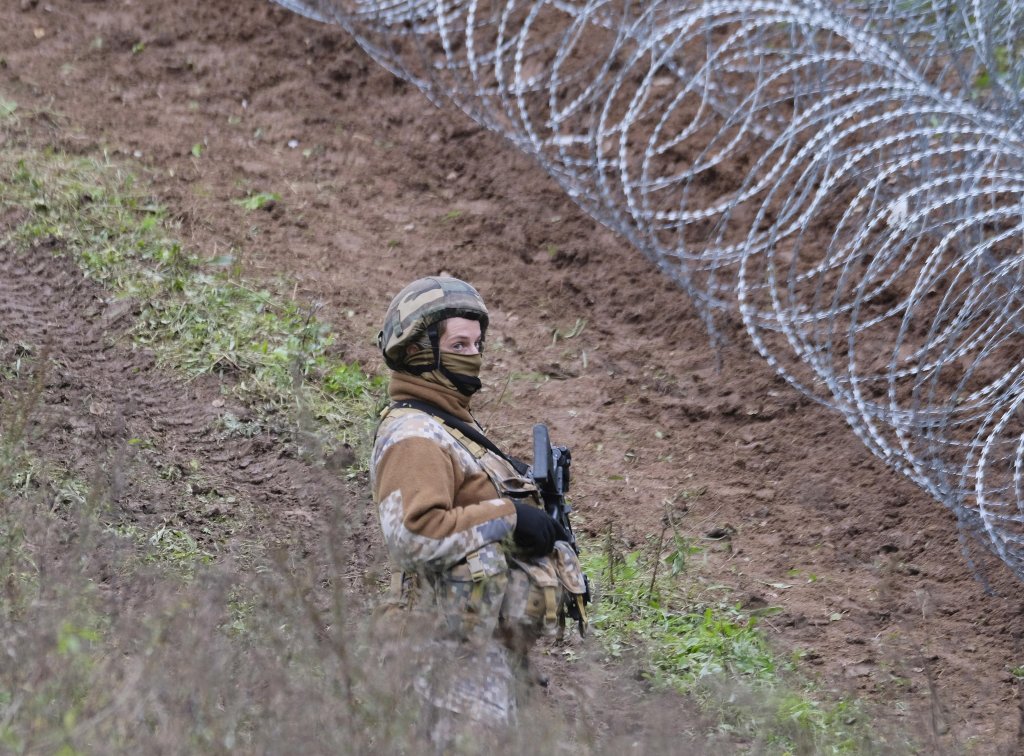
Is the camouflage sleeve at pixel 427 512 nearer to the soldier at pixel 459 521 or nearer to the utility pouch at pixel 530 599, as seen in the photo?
the soldier at pixel 459 521

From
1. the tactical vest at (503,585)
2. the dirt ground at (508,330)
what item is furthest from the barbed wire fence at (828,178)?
the tactical vest at (503,585)

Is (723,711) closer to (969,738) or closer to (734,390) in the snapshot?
(969,738)

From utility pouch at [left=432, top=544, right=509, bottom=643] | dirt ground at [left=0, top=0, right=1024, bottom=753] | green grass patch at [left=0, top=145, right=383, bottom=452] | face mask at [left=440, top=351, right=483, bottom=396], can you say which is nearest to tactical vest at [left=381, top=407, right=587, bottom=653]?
utility pouch at [left=432, top=544, right=509, bottom=643]

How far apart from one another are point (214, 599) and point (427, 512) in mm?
572

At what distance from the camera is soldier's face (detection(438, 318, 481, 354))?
146 inches

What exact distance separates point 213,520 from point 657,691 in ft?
7.86

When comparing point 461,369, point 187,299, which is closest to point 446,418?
point 461,369

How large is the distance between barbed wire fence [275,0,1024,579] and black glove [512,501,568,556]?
6.54 feet

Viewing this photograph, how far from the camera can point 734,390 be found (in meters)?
7.42

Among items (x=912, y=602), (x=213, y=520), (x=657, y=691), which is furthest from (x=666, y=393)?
(x=657, y=691)

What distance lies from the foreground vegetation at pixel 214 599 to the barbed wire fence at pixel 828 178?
1.28m

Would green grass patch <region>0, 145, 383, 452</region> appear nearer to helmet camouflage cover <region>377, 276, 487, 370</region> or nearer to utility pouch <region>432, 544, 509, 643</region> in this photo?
helmet camouflage cover <region>377, 276, 487, 370</region>

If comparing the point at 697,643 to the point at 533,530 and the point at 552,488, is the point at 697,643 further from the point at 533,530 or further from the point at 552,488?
the point at 533,530

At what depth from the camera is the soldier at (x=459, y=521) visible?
11.3 feet
